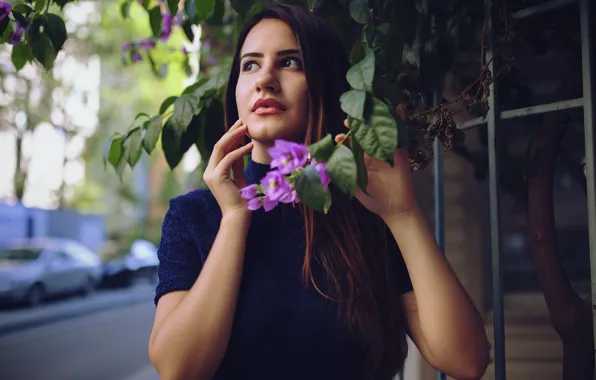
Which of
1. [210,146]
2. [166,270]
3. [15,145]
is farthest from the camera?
[15,145]

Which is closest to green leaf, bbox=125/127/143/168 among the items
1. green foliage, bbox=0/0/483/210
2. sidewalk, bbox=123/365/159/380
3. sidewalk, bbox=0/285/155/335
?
green foliage, bbox=0/0/483/210

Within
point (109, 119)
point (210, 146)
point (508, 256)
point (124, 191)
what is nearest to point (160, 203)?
point (124, 191)

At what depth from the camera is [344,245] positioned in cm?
152

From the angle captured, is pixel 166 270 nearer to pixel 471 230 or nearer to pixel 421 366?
pixel 421 366

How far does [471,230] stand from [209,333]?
3.40 metres

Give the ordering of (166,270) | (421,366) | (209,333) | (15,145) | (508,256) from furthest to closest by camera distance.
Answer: (15,145) < (508,256) < (421,366) < (166,270) < (209,333)

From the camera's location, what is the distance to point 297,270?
4.93ft

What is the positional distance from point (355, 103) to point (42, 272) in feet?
48.2

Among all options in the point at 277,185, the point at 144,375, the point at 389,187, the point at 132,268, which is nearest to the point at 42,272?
the point at 132,268

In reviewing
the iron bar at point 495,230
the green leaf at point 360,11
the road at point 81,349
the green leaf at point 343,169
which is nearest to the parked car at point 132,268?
the road at point 81,349

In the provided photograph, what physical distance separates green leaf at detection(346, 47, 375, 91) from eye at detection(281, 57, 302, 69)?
1.00ft

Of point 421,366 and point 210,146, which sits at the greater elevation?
point 210,146

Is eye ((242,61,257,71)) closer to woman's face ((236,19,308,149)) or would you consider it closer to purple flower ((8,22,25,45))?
woman's face ((236,19,308,149))

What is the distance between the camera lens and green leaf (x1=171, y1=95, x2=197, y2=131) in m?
2.03
